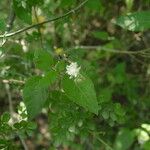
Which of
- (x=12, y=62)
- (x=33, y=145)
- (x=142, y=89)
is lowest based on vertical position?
(x=33, y=145)

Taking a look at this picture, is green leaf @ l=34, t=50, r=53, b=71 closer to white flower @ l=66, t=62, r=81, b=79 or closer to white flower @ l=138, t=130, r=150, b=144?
white flower @ l=66, t=62, r=81, b=79

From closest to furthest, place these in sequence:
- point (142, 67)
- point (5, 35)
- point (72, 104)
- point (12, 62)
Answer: point (5, 35), point (72, 104), point (12, 62), point (142, 67)

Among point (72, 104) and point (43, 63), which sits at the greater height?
point (43, 63)

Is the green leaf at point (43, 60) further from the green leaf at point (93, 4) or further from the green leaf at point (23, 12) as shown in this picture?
the green leaf at point (93, 4)

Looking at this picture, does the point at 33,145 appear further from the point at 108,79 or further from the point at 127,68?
the point at 127,68

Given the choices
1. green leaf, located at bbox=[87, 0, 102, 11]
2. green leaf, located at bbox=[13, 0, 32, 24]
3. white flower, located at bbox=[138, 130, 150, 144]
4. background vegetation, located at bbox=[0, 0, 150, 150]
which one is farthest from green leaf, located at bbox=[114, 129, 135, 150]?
green leaf, located at bbox=[87, 0, 102, 11]

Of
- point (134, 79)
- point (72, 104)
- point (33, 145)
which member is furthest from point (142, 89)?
point (72, 104)

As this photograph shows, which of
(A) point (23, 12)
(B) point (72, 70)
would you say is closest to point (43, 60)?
(B) point (72, 70)

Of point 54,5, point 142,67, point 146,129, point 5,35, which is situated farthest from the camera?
point 142,67
